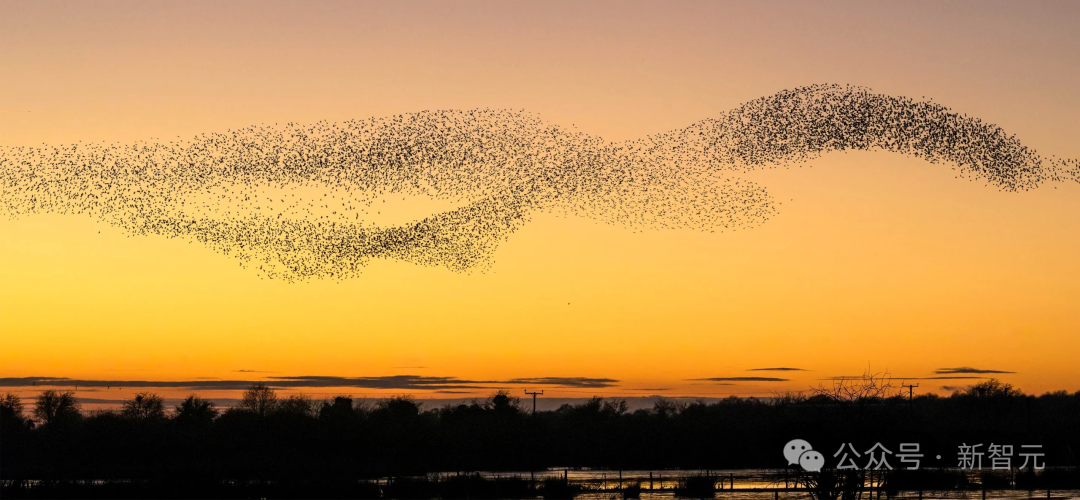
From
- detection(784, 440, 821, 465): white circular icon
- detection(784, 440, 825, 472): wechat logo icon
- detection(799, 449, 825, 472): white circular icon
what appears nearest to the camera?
detection(799, 449, 825, 472): white circular icon

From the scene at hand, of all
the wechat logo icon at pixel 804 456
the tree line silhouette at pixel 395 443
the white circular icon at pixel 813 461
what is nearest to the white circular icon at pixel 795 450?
the wechat logo icon at pixel 804 456

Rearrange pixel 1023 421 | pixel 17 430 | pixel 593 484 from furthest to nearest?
pixel 1023 421 < pixel 17 430 < pixel 593 484

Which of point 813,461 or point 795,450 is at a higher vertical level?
point 795,450

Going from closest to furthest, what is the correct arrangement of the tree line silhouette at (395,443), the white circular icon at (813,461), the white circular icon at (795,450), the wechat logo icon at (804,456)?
the white circular icon at (813,461) → the wechat logo icon at (804,456) → the white circular icon at (795,450) → the tree line silhouette at (395,443)

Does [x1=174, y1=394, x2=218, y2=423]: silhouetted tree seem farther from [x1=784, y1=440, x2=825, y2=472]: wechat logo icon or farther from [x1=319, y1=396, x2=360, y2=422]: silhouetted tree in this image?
[x1=784, y1=440, x2=825, y2=472]: wechat logo icon

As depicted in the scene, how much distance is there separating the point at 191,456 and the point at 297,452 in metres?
11.6

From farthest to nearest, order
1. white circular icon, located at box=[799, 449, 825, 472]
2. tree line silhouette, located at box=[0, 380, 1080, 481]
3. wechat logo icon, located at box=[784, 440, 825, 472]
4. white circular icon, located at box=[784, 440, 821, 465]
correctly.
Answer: tree line silhouette, located at box=[0, 380, 1080, 481] → white circular icon, located at box=[784, 440, 821, 465] → wechat logo icon, located at box=[784, 440, 825, 472] → white circular icon, located at box=[799, 449, 825, 472]

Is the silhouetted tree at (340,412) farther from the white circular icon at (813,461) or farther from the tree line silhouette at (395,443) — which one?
the white circular icon at (813,461)

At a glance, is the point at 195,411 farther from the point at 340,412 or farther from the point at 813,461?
the point at 813,461

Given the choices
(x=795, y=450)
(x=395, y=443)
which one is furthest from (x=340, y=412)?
(x=795, y=450)

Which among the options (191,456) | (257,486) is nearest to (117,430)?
(191,456)

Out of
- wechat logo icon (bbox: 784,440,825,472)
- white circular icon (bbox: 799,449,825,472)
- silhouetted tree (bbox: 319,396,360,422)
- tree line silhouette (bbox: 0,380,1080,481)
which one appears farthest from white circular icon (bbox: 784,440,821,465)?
silhouetted tree (bbox: 319,396,360,422)

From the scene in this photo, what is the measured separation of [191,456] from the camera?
393ft

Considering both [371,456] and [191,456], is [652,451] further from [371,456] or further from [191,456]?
[191,456]
